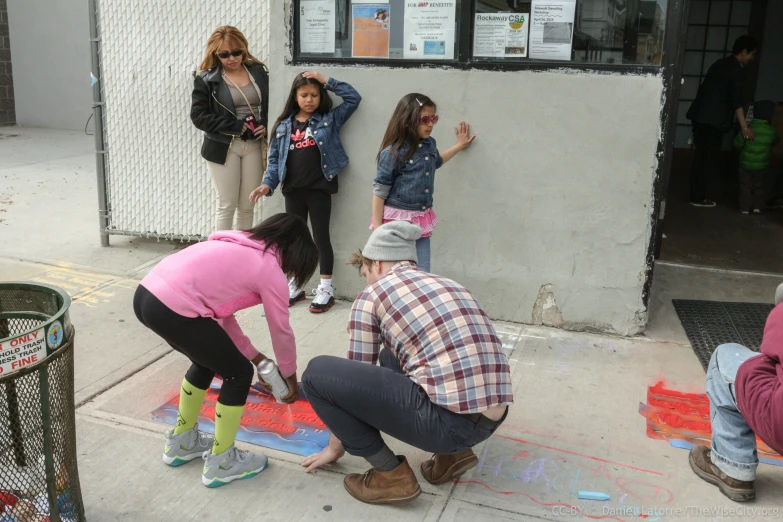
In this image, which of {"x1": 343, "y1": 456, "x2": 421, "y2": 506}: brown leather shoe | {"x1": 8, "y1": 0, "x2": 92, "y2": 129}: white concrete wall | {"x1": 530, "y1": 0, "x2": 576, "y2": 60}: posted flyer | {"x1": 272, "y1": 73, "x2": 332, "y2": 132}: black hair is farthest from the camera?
{"x1": 8, "y1": 0, "x2": 92, "y2": 129}: white concrete wall

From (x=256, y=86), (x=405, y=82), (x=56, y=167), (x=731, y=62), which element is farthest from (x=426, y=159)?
(x=56, y=167)

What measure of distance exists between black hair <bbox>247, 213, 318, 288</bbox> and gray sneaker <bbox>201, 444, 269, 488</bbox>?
0.79m

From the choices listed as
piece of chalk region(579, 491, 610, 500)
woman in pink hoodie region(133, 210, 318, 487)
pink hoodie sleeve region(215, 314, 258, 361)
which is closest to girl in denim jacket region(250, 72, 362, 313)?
pink hoodie sleeve region(215, 314, 258, 361)

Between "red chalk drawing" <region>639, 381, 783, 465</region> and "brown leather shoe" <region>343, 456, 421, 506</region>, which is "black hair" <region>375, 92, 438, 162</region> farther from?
"brown leather shoe" <region>343, 456, 421, 506</region>

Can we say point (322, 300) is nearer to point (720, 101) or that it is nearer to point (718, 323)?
point (718, 323)

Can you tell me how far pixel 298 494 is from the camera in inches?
130

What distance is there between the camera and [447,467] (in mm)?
3373

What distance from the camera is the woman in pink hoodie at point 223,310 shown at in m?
3.16

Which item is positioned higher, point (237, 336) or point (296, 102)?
point (296, 102)

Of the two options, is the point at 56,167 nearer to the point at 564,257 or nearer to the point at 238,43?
the point at 238,43

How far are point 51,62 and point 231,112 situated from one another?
30.1 feet

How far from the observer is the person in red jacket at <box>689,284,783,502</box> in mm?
2949

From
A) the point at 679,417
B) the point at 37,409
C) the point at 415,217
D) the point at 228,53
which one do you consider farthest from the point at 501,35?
the point at 37,409

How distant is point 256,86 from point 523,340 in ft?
8.58
